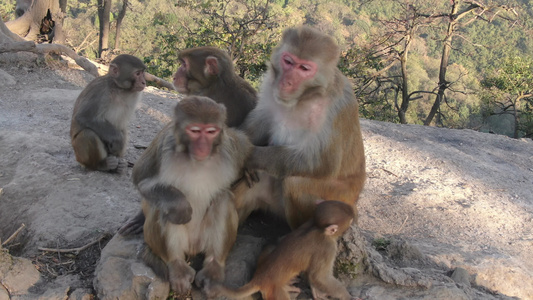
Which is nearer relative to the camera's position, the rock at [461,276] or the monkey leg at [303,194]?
the monkey leg at [303,194]

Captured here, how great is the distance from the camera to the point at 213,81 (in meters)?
4.58

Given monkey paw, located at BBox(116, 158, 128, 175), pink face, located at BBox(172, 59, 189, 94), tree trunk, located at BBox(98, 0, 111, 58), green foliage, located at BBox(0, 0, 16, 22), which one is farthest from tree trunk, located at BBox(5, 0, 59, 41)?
pink face, located at BBox(172, 59, 189, 94)

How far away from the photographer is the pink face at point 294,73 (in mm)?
3367

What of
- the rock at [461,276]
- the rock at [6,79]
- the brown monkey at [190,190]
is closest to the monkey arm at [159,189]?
the brown monkey at [190,190]

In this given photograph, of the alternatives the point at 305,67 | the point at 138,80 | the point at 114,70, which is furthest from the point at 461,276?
the point at 114,70

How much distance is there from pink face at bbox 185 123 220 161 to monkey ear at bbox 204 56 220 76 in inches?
63.0

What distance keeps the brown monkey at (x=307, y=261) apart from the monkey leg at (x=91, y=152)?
127 inches

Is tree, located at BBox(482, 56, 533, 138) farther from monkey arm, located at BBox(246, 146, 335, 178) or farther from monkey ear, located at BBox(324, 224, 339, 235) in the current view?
monkey ear, located at BBox(324, 224, 339, 235)

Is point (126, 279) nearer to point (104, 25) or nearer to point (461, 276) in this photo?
point (461, 276)

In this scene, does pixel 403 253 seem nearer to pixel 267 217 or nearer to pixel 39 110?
pixel 267 217

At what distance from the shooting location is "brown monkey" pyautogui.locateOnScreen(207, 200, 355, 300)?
3.24 meters

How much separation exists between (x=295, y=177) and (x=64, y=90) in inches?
295

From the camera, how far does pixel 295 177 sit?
365 centimetres

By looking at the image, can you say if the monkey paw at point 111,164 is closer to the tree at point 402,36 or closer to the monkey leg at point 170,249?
the monkey leg at point 170,249
